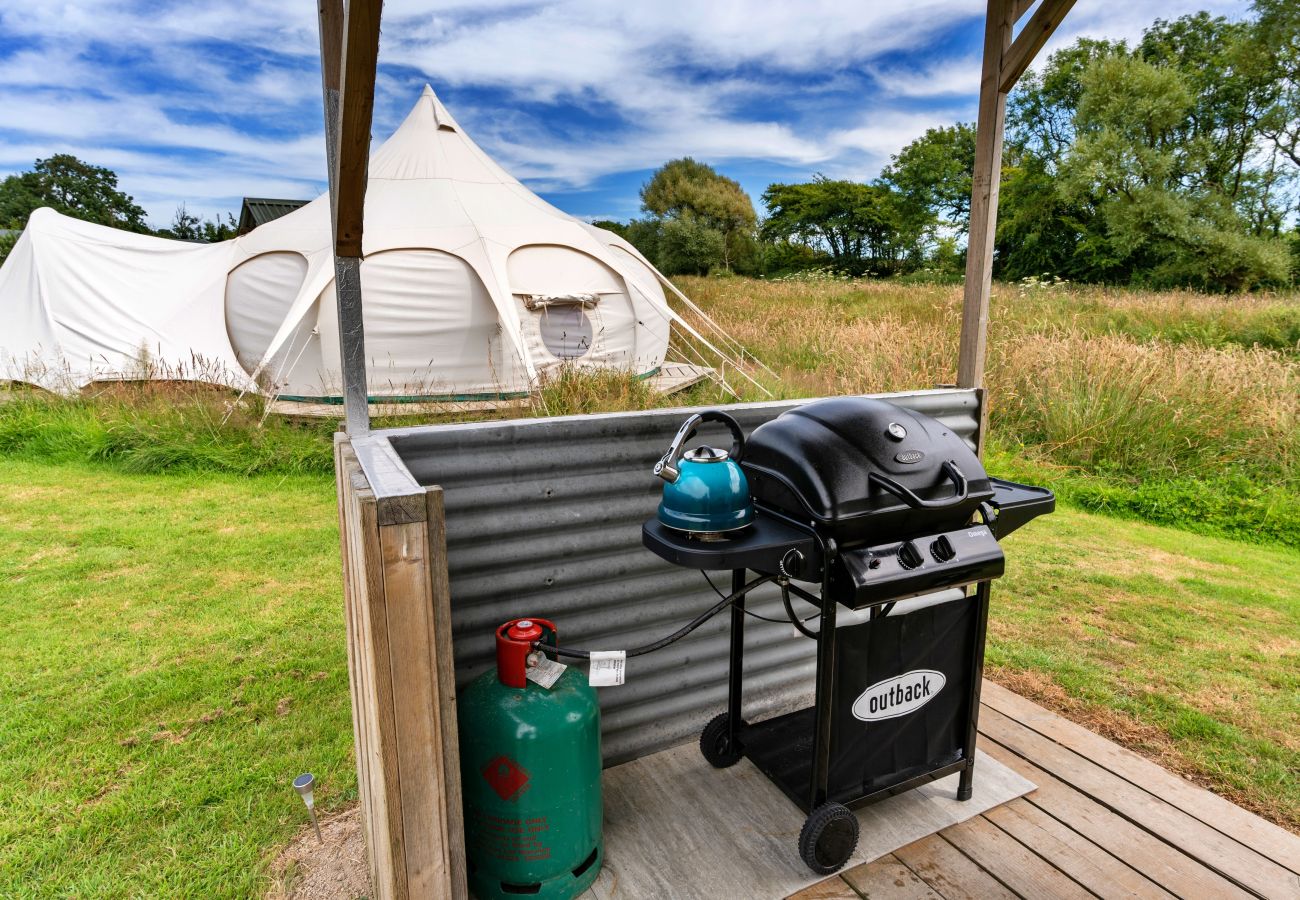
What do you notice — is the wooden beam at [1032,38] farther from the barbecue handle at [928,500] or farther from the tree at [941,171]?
the tree at [941,171]

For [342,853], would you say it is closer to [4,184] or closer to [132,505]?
[132,505]

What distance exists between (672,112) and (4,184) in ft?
138

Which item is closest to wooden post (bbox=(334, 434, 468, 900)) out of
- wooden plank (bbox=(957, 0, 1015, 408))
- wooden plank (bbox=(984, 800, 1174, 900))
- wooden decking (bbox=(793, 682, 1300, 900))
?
wooden decking (bbox=(793, 682, 1300, 900))

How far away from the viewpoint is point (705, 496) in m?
1.47

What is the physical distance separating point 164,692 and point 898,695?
258 cm

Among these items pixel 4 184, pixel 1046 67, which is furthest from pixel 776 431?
pixel 4 184

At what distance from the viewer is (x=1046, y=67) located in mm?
25203

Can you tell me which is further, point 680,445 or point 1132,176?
point 1132,176

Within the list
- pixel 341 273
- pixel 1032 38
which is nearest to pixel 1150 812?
pixel 1032 38

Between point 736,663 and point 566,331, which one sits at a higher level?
point 566,331

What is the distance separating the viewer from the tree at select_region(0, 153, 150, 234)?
36.8 meters

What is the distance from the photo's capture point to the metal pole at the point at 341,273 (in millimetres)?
1796

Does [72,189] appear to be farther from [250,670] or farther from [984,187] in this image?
[984,187]

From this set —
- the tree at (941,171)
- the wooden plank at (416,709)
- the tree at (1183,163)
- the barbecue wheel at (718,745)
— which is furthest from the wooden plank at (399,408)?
the tree at (941,171)
